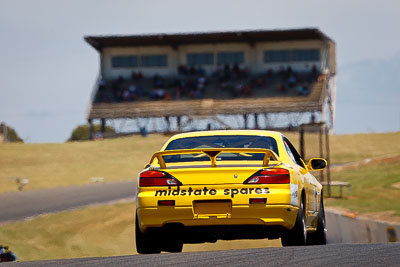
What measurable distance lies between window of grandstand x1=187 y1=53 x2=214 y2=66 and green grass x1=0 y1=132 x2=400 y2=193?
12605 mm

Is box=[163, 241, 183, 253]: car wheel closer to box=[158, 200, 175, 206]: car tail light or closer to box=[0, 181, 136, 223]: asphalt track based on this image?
box=[158, 200, 175, 206]: car tail light

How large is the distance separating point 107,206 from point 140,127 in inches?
1610

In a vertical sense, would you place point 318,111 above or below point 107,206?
below

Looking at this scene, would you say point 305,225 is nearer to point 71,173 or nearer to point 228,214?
point 228,214

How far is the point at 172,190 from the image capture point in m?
9.18

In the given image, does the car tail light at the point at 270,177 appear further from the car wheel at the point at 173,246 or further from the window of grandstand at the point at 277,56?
the window of grandstand at the point at 277,56

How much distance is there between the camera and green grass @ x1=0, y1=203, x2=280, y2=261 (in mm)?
17734

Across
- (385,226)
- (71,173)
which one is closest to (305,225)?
(385,226)

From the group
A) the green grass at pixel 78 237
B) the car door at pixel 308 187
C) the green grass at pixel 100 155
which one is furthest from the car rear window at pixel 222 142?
the green grass at pixel 100 155

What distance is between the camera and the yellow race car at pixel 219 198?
357 inches

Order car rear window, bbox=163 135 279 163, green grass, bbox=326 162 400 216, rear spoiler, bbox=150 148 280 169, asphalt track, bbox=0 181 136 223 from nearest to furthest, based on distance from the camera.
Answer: rear spoiler, bbox=150 148 280 169, car rear window, bbox=163 135 279 163, green grass, bbox=326 162 400 216, asphalt track, bbox=0 181 136 223

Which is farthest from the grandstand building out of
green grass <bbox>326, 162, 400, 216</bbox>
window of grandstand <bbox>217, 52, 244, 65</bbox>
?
green grass <bbox>326, 162, 400, 216</bbox>

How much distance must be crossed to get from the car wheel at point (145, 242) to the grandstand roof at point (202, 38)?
61781mm

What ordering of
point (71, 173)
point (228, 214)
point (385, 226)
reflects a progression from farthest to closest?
point (71, 173) → point (385, 226) → point (228, 214)
